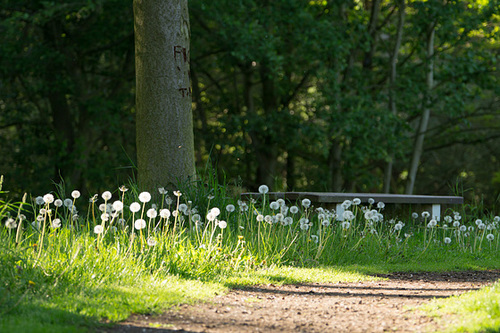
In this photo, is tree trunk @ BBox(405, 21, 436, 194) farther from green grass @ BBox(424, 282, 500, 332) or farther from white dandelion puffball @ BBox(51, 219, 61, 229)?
white dandelion puffball @ BBox(51, 219, 61, 229)

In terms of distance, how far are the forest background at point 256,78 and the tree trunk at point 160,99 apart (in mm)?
4853

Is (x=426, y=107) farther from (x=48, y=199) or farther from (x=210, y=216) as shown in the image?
(x=48, y=199)

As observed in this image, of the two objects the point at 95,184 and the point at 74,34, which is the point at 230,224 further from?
the point at 74,34

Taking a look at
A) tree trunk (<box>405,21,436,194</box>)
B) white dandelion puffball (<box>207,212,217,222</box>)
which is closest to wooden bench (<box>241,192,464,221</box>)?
white dandelion puffball (<box>207,212,217,222</box>)

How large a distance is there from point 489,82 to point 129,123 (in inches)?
356

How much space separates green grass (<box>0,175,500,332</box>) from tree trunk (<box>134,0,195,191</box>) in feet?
0.93

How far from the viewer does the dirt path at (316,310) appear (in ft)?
12.3

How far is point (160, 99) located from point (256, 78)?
387 inches

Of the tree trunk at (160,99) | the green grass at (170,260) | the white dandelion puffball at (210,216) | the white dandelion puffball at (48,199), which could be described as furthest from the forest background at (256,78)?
the white dandelion puffball at (48,199)

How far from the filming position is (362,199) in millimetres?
8148

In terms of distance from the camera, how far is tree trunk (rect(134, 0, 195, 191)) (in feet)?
22.6

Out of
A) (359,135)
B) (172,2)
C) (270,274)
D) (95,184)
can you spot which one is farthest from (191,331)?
(95,184)

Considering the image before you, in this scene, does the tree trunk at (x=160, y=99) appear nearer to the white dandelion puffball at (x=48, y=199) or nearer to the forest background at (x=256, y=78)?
the white dandelion puffball at (x=48, y=199)

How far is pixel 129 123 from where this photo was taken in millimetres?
15016
